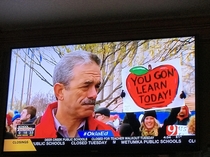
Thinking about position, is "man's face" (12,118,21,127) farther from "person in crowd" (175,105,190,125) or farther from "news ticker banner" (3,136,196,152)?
"person in crowd" (175,105,190,125)

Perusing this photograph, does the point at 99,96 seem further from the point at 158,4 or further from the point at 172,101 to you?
the point at 158,4

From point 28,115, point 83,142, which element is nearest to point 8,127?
point 28,115

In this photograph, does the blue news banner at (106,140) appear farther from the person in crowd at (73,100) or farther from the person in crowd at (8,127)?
the person in crowd at (8,127)

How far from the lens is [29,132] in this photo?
3217 mm

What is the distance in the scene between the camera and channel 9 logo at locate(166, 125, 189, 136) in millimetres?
2967

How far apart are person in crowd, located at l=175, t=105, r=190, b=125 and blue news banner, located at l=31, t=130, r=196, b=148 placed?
10cm

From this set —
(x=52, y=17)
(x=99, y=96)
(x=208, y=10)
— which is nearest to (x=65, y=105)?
(x=99, y=96)

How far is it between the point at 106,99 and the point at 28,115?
2.10 feet

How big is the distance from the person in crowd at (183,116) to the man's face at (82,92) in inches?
25.6

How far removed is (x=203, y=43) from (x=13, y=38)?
65.0 inches
